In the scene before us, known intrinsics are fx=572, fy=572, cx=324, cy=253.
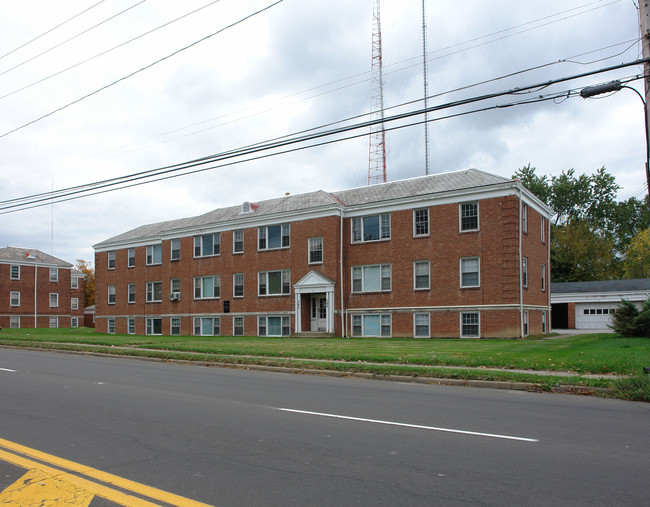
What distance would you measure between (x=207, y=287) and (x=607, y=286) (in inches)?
1198

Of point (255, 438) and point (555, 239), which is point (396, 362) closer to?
point (255, 438)

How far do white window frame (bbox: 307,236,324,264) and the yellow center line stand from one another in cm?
2736

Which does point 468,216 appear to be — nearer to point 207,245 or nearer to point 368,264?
point 368,264

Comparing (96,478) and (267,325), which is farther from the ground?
(96,478)

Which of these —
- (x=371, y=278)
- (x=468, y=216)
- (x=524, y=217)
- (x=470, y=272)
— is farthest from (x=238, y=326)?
(x=524, y=217)

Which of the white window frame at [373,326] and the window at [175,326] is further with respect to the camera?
the window at [175,326]

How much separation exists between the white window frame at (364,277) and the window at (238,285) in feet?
27.1

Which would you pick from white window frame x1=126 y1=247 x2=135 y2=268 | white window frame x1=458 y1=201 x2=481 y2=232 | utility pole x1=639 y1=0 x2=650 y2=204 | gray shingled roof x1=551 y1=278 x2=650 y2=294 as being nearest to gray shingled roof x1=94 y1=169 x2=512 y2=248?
white window frame x1=458 y1=201 x2=481 y2=232

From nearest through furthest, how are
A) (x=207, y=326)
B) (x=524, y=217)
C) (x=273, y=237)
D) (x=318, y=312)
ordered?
(x=524, y=217)
(x=318, y=312)
(x=273, y=237)
(x=207, y=326)

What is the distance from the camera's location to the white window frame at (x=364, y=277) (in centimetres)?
3184

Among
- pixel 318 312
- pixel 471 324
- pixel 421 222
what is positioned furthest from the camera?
pixel 318 312

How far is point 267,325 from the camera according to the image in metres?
36.2

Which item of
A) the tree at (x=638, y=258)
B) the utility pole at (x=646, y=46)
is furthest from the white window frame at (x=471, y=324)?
the tree at (x=638, y=258)

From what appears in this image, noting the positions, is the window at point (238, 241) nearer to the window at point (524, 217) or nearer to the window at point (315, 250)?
the window at point (315, 250)
